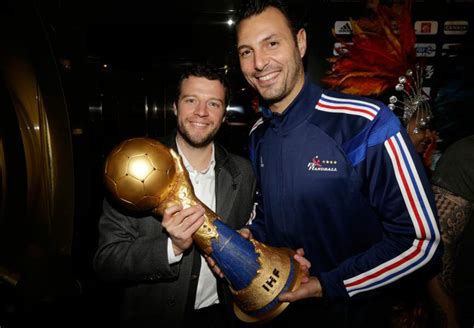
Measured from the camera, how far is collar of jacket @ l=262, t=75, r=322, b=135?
54.4 inches

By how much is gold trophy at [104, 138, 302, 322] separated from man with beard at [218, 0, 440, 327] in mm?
89

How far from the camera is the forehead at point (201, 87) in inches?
69.2

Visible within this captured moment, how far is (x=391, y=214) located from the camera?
1155 mm

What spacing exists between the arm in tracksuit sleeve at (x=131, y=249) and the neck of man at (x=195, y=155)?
46 centimetres

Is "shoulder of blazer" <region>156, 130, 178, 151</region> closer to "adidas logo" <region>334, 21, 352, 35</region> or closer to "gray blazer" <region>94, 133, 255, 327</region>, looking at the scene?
"gray blazer" <region>94, 133, 255, 327</region>

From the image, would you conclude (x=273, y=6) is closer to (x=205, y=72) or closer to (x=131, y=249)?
(x=205, y=72)

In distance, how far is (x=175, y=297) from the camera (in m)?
1.53

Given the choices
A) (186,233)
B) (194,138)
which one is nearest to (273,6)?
(194,138)

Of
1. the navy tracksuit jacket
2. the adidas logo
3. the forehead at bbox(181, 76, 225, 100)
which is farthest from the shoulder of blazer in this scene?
the adidas logo

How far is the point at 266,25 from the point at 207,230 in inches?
43.5

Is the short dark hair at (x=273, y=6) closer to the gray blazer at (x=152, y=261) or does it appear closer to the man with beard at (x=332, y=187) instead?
the man with beard at (x=332, y=187)

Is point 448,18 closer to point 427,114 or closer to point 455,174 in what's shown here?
point 427,114

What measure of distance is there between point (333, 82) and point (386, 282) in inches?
72.3

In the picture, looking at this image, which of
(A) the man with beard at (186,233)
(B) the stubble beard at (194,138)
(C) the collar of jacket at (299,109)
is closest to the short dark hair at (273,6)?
(C) the collar of jacket at (299,109)
